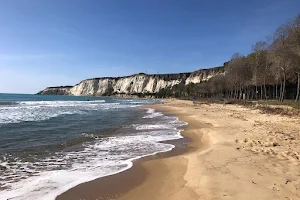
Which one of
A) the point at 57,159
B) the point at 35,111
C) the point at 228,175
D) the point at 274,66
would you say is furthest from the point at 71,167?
the point at 274,66

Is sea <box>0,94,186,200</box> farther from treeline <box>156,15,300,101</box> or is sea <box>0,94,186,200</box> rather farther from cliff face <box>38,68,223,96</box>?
cliff face <box>38,68,223,96</box>

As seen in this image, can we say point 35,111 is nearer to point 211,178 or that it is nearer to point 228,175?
point 211,178

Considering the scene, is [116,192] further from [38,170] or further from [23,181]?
[38,170]

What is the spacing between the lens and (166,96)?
5586 inches

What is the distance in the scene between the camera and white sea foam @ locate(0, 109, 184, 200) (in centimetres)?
535

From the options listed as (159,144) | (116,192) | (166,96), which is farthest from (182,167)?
(166,96)

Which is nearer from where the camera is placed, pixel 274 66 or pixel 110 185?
pixel 110 185

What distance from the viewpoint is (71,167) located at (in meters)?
7.17

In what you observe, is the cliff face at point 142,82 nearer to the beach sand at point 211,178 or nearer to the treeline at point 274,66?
the treeline at point 274,66

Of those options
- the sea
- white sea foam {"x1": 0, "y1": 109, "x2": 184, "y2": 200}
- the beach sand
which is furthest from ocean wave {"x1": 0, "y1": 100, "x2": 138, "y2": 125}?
the beach sand

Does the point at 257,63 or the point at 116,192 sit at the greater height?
the point at 257,63

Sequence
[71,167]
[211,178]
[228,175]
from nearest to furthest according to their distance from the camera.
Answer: [211,178]
[228,175]
[71,167]

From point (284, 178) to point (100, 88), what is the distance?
198129 mm

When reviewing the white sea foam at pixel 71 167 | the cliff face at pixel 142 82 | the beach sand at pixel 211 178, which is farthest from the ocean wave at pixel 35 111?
the cliff face at pixel 142 82
